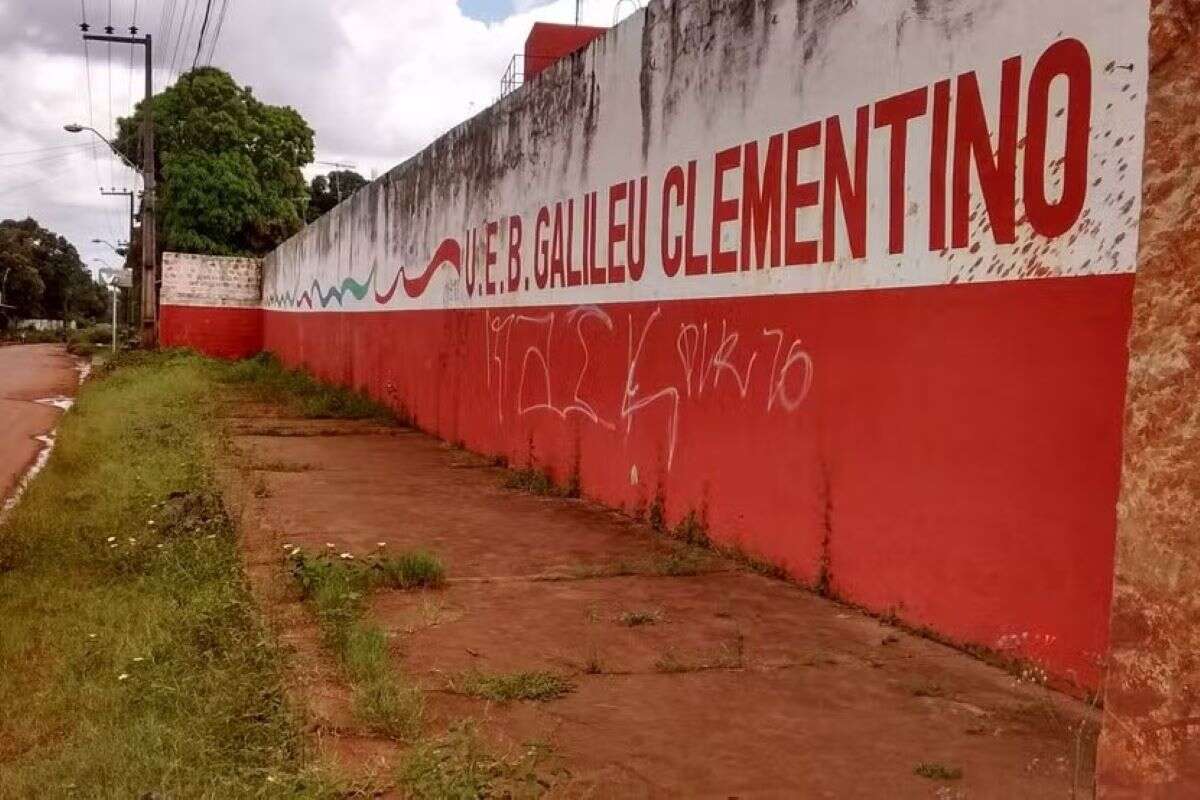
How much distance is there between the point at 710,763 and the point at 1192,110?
2.03 metres

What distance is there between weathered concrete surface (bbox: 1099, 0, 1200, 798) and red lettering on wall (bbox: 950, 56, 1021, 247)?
2.21 metres

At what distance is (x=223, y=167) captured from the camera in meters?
31.5

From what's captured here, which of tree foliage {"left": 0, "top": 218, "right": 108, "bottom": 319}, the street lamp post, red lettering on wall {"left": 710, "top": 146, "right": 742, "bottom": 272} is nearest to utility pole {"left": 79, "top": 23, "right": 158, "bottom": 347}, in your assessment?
the street lamp post

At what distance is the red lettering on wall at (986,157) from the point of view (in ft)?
12.5

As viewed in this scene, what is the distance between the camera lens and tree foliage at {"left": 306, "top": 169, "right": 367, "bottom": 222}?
50531 millimetres

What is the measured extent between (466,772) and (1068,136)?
8.98 feet

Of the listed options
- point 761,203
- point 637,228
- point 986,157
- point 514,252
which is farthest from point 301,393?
point 986,157

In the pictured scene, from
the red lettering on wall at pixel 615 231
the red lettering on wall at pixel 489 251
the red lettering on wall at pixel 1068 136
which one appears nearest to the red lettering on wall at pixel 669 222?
the red lettering on wall at pixel 615 231

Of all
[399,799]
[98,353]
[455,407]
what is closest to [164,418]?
[455,407]

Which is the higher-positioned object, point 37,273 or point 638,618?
point 37,273

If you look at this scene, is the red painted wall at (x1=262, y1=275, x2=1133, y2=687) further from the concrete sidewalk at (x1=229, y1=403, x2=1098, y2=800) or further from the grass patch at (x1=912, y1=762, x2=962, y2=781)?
the grass patch at (x1=912, y1=762, x2=962, y2=781)

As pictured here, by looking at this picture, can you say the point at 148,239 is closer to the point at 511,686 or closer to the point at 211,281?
the point at 211,281

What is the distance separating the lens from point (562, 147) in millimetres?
8016

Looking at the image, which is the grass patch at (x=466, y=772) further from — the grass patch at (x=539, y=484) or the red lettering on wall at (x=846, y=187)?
the grass patch at (x=539, y=484)
